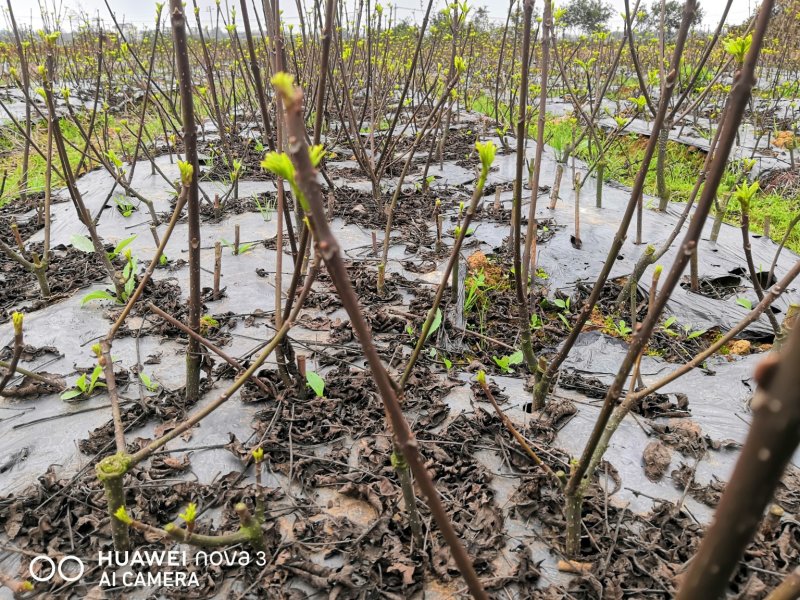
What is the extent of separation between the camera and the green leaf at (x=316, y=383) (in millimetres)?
1989

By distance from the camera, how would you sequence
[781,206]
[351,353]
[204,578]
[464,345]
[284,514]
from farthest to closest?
[781,206] < [464,345] < [351,353] < [284,514] < [204,578]

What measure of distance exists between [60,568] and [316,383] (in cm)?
97

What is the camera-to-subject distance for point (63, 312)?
262cm

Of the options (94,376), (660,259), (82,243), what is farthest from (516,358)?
(82,243)

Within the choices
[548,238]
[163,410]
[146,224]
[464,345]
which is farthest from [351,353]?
[146,224]

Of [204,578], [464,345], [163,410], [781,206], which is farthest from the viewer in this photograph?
[781,206]

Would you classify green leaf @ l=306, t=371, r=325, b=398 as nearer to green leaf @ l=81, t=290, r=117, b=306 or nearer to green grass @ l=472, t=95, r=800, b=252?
green leaf @ l=81, t=290, r=117, b=306

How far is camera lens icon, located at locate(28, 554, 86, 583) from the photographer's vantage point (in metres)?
1.32

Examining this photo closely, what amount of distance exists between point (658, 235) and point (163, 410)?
139 inches

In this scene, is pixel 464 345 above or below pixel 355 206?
below

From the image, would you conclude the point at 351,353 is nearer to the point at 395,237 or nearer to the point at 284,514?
the point at 284,514

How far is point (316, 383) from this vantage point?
2.00 metres

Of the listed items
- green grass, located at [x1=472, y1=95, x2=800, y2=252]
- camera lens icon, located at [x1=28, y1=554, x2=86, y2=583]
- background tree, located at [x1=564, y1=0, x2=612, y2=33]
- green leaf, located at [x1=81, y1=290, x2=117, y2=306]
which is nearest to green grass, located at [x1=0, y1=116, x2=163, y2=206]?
green leaf, located at [x1=81, y1=290, x2=117, y2=306]

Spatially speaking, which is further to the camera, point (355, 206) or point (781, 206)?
point (781, 206)
